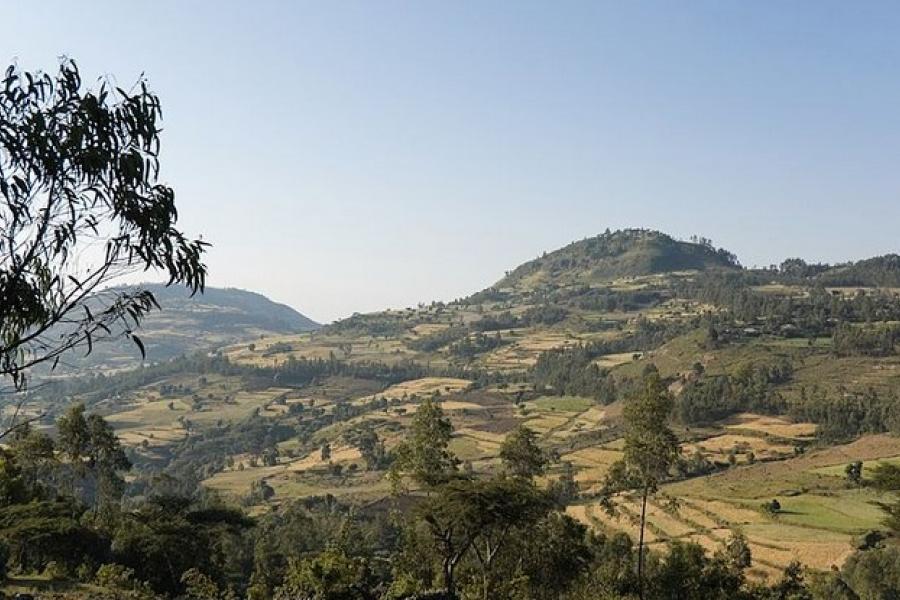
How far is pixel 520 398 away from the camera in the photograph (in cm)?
16250

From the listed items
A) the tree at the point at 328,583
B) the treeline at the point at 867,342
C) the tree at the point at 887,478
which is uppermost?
the tree at the point at 328,583

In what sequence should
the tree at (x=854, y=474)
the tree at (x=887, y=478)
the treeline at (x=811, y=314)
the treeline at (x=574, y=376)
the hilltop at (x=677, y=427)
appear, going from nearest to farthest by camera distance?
the tree at (x=887, y=478) < the hilltop at (x=677, y=427) < the tree at (x=854, y=474) < the treeline at (x=574, y=376) < the treeline at (x=811, y=314)

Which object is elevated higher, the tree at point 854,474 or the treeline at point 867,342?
the treeline at point 867,342

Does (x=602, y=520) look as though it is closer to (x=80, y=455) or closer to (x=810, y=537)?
(x=810, y=537)

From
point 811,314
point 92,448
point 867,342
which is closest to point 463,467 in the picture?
point 92,448

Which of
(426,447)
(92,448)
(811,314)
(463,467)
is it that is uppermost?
(811,314)

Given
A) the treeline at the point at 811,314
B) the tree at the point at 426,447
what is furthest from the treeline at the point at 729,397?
the tree at the point at 426,447

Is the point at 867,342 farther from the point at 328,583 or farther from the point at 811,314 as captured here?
the point at 328,583

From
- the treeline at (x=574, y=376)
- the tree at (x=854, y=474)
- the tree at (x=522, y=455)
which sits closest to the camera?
the tree at (x=522, y=455)

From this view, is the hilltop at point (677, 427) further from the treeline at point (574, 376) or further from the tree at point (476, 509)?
the tree at point (476, 509)

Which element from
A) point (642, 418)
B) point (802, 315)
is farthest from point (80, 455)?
point (802, 315)

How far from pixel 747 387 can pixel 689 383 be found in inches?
503

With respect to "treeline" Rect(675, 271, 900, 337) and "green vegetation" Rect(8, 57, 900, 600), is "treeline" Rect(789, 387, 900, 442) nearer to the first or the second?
"green vegetation" Rect(8, 57, 900, 600)

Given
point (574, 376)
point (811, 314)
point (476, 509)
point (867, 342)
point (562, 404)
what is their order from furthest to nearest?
point (811, 314) < point (574, 376) < point (562, 404) < point (867, 342) < point (476, 509)
